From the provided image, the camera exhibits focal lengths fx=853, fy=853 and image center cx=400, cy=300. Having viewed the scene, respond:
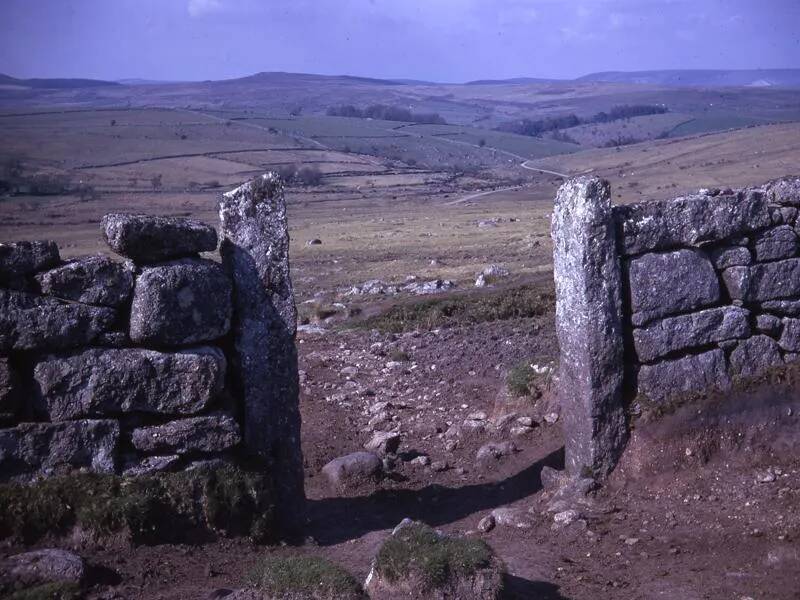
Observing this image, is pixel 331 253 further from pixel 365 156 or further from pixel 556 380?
pixel 365 156

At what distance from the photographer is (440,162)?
335 ft

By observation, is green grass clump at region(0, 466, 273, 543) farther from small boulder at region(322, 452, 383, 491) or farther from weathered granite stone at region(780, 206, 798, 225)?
weathered granite stone at region(780, 206, 798, 225)

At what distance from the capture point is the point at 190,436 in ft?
24.2

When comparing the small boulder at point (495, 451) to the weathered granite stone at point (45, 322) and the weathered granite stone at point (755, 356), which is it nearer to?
the weathered granite stone at point (755, 356)

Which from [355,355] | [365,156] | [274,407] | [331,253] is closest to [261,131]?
[365,156]

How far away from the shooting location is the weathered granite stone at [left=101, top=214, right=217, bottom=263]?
7.11m

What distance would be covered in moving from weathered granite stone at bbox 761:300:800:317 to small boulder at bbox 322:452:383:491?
4.58 metres

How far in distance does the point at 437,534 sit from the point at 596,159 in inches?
3288

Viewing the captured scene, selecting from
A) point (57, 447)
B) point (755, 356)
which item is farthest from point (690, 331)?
point (57, 447)

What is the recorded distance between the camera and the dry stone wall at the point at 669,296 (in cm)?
837

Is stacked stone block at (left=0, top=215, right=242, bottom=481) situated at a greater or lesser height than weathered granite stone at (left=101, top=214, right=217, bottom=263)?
lesser

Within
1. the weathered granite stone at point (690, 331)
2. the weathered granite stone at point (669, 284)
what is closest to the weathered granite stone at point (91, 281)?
the weathered granite stone at point (669, 284)

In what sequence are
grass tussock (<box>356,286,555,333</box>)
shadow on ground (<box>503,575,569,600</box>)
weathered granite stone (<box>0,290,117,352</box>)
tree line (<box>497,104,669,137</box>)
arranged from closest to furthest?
shadow on ground (<box>503,575,569,600</box>) < weathered granite stone (<box>0,290,117,352</box>) < grass tussock (<box>356,286,555,333</box>) < tree line (<box>497,104,669,137</box>)

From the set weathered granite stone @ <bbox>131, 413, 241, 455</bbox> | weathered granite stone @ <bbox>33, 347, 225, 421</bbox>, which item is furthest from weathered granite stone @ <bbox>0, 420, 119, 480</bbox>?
weathered granite stone @ <bbox>131, 413, 241, 455</bbox>
